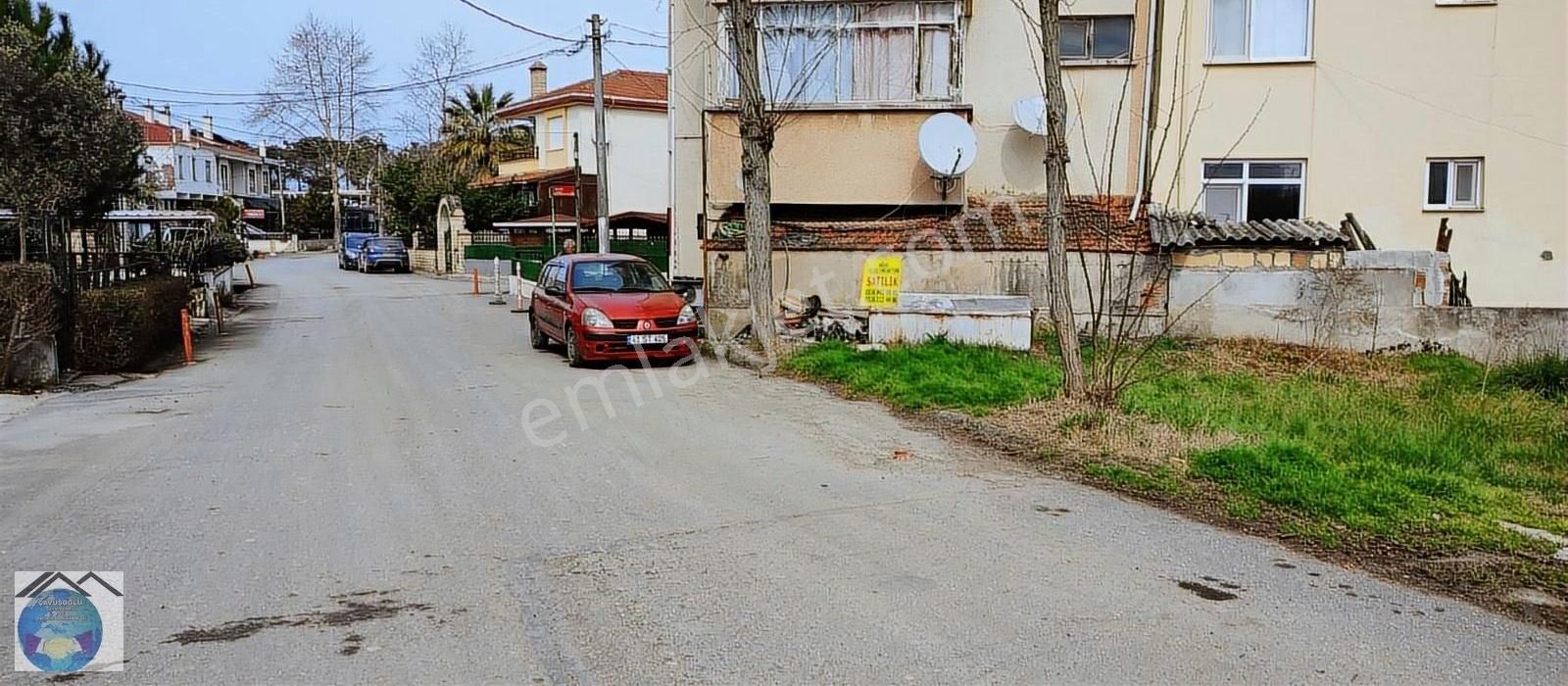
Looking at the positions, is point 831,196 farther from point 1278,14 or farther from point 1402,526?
point 1402,526

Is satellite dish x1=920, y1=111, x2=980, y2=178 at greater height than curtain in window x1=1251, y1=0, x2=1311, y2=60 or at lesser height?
lesser

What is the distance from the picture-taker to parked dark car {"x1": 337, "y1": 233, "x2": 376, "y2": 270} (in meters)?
48.9

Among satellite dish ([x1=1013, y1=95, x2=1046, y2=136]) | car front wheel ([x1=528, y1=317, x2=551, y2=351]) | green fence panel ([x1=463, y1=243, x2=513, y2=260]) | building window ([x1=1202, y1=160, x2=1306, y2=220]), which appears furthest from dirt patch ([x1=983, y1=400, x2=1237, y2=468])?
green fence panel ([x1=463, y1=243, x2=513, y2=260])

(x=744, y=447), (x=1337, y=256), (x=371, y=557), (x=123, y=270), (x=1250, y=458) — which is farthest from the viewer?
(x=123, y=270)

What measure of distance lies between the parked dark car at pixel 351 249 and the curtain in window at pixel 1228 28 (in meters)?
39.1

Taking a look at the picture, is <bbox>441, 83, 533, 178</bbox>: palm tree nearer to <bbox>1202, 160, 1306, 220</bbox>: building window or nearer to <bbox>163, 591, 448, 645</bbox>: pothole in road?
<bbox>1202, 160, 1306, 220</bbox>: building window

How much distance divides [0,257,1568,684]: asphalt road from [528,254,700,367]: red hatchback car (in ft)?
12.3

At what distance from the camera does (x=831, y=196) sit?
17703 mm

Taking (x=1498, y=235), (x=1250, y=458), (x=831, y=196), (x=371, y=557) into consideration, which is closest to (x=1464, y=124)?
(x=1498, y=235)

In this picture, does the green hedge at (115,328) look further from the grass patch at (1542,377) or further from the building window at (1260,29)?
the grass patch at (1542,377)

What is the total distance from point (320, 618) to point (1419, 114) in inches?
680

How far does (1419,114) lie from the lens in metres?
17.0

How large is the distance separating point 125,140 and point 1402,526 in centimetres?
1717

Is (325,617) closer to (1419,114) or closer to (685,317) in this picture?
(685,317)
